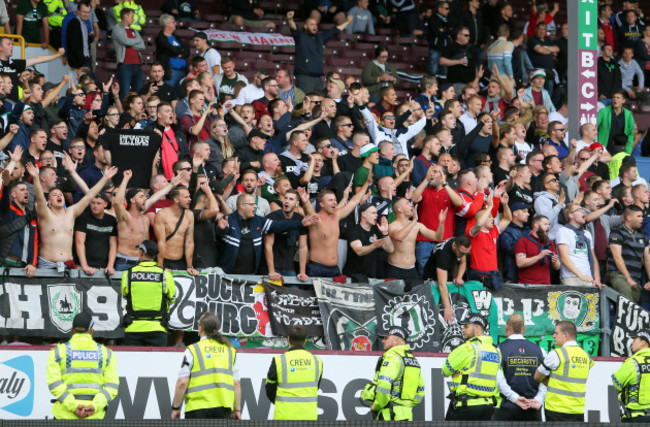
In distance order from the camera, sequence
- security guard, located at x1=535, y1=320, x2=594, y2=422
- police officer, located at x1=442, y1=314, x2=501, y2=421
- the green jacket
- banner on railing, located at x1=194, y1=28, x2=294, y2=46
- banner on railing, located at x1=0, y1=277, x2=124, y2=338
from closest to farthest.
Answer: police officer, located at x1=442, y1=314, x2=501, y2=421 < security guard, located at x1=535, y1=320, x2=594, y2=422 < banner on railing, located at x1=0, y1=277, x2=124, y2=338 < the green jacket < banner on railing, located at x1=194, y1=28, x2=294, y2=46

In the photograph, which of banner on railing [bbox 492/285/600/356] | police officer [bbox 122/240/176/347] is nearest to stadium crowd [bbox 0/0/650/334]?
banner on railing [bbox 492/285/600/356]

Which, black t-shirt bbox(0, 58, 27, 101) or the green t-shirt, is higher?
the green t-shirt

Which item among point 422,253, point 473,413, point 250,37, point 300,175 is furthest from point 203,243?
point 250,37

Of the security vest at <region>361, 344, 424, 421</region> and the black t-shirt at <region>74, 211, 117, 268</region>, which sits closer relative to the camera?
the security vest at <region>361, 344, 424, 421</region>

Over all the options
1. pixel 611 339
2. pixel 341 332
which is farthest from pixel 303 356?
pixel 611 339

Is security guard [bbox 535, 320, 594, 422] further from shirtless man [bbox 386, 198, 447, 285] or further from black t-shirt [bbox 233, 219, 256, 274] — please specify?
black t-shirt [bbox 233, 219, 256, 274]

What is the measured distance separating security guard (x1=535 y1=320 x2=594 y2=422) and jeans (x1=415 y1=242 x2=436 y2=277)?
3076mm

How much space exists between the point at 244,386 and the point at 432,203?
4.03 m

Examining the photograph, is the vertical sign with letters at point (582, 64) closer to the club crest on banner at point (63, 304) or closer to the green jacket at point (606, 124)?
the green jacket at point (606, 124)

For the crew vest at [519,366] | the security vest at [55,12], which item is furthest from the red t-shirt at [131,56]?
the crew vest at [519,366]

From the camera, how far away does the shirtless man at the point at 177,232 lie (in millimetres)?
14609

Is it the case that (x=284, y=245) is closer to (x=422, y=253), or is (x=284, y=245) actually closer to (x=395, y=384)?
(x=422, y=253)

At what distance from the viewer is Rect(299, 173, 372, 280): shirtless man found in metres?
15.4

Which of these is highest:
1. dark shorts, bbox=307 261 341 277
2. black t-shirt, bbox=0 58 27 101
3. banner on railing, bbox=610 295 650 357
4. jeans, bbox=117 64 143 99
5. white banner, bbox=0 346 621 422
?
jeans, bbox=117 64 143 99
